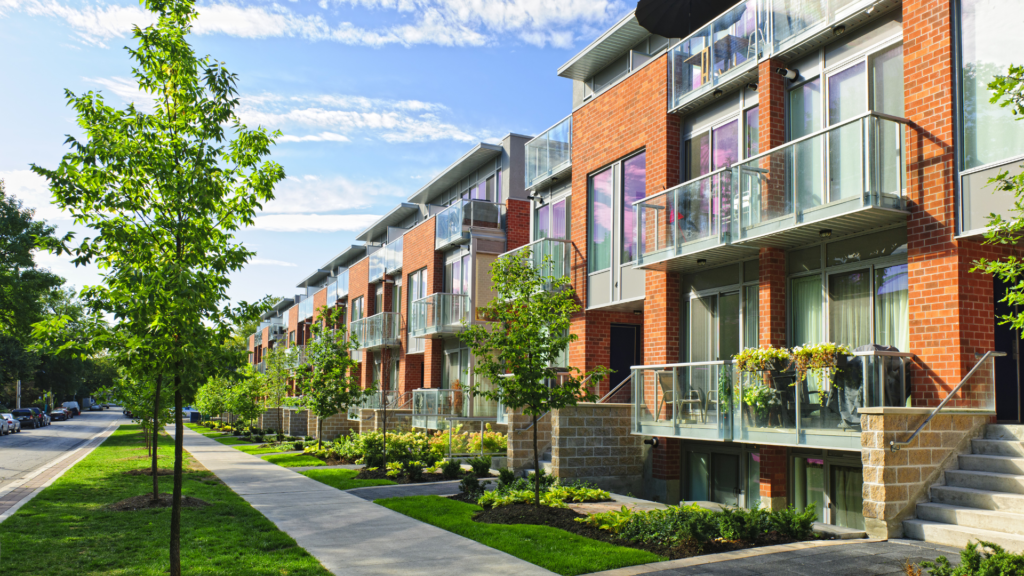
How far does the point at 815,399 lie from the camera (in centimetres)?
Answer: 1078

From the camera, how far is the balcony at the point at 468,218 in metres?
26.4

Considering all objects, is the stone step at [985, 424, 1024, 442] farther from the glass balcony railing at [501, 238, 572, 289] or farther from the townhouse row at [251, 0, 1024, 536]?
the glass balcony railing at [501, 238, 572, 289]

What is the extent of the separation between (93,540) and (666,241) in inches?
424

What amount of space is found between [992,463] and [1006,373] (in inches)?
82.2

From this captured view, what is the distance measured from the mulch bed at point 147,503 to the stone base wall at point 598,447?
6742 mm

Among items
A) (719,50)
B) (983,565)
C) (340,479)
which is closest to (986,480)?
(983,565)

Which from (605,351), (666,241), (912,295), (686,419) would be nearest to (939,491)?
(912,295)

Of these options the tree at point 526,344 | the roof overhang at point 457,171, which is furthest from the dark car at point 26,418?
the tree at point 526,344

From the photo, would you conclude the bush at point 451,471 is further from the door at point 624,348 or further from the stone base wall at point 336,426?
the stone base wall at point 336,426

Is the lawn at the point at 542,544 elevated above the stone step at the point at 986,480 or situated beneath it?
situated beneath

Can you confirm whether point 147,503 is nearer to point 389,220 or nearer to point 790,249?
point 790,249

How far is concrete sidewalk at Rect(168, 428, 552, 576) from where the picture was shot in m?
8.59

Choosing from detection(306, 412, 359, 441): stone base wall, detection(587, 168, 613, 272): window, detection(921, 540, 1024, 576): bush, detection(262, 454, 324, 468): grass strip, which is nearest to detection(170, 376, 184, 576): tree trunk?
detection(921, 540, 1024, 576): bush

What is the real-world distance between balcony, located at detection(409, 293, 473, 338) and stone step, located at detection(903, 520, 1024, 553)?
17830 mm
